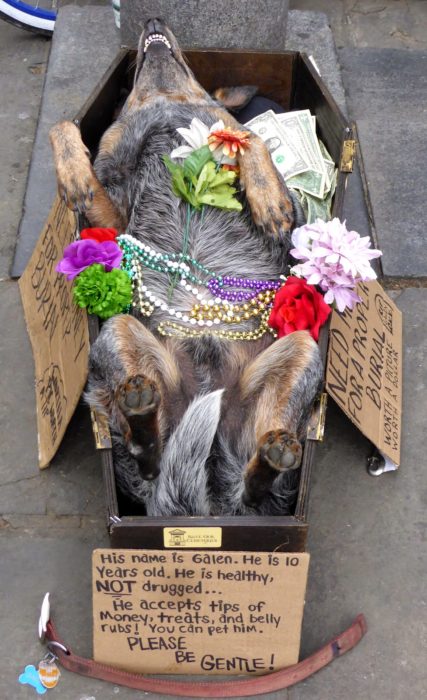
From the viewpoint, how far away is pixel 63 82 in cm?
570

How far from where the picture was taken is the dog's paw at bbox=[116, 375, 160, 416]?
2791 mm

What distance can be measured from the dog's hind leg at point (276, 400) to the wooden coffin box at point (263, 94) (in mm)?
126

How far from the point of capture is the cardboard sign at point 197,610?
282 centimetres

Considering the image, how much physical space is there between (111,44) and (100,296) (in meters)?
3.37

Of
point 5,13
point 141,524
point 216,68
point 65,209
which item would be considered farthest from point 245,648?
point 5,13

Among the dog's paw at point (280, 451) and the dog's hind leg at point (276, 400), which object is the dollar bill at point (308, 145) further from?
the dog's paw at point (280, 451)

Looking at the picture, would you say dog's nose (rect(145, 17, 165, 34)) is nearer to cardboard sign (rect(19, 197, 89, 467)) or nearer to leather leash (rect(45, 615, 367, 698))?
cardboard sign (rect(19, 197, 89, 467))

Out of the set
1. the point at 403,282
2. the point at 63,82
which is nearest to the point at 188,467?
the point at 403,282

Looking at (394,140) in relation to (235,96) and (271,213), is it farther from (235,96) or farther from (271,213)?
(271,213)

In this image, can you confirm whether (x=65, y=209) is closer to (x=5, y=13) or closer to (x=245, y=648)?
(x=245, y=648)

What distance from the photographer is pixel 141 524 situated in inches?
109

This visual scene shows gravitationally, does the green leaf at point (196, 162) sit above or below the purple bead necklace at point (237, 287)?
above

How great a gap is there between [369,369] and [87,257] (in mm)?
1385

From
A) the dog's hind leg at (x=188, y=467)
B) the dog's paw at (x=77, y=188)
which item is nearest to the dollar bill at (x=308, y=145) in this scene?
the dog's paw at (x=77, y=188)
